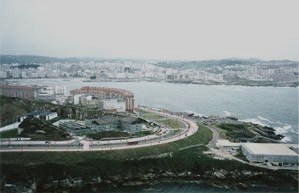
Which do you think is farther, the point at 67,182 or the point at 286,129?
the point at 286,129

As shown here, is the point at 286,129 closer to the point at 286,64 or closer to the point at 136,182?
the point at 136,182

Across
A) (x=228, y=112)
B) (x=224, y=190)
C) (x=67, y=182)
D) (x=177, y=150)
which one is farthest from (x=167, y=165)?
(x=228, y=112)

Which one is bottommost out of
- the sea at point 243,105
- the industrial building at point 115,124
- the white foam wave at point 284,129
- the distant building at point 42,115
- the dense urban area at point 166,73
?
the white foam wave at point 284,129

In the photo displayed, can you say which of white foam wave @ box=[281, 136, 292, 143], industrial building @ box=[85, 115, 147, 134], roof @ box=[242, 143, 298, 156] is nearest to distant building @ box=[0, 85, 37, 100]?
industrial building @ box=[85, 115, 147, 134]

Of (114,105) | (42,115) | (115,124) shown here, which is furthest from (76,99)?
(115,124)

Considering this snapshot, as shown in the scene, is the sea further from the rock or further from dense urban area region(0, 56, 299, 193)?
the rock

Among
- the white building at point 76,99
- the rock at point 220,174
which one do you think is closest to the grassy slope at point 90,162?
the rock at point 220,174

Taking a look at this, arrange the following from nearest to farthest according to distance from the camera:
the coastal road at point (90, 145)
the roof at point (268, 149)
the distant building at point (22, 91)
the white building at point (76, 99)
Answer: the coastal road at point (90, 145), the roof at point (268, 149), the white building at point (76, 99), the distant building at point (22, 91)

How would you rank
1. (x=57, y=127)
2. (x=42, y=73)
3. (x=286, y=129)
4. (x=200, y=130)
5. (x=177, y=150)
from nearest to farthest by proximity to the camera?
(x=177, y=150) < (x=57, y=127) < (x=200, y=130) < (x=286, y=129) < (x=42, y=73)

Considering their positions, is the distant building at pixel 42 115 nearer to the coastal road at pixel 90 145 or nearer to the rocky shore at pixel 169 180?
the coastal road at pixel 90 145
